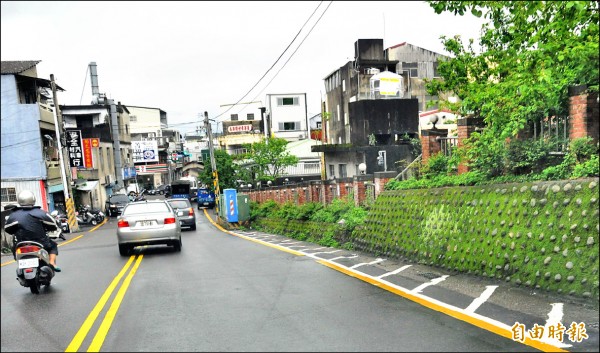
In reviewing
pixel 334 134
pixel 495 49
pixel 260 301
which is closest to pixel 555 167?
pixel 495 49

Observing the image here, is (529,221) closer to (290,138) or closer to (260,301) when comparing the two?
(260,301)

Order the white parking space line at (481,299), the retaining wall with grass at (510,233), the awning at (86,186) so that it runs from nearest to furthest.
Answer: the white parking space line at (481,299)
the retaining wall with grass at (510,233)
the awning at (86,186)

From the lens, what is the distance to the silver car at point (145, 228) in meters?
12.8

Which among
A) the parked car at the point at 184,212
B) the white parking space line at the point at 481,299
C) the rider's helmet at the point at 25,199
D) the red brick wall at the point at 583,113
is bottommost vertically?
the parked car at the point at 184,212

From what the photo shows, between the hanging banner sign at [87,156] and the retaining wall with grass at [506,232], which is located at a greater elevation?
the hanging banner sign at [87,156]

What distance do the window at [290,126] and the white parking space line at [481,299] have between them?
188ft

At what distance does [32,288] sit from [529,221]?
26.0 ft

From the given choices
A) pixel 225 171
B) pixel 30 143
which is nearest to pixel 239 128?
pixel 225 171

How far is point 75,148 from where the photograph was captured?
35.8 metres

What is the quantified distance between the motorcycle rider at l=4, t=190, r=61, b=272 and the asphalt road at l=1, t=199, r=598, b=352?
63cm

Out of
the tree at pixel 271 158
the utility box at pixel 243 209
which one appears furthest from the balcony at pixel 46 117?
the tree at pixel 271 158

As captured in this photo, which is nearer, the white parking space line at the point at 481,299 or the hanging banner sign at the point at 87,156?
the white parking space line at the point at 481,299

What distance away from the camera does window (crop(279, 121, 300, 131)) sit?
6353cm

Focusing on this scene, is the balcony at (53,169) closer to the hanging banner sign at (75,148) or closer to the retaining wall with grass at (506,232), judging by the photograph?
the hanging banner sign at (75,148)
